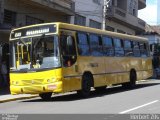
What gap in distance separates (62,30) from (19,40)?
1.91 meters

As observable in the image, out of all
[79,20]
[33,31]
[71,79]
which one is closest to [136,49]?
[71,79]

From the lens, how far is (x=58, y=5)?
3108 centimetres

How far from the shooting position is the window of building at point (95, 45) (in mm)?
20531

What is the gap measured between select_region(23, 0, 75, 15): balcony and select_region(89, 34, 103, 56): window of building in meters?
7.94

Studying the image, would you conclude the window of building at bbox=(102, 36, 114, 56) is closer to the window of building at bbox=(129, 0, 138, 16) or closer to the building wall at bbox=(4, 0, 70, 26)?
the building wall at bbox=(4, 0, 70, 26)

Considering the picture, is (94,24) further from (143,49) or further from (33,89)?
(33,89)

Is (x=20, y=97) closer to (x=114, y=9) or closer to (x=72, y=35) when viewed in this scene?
(x=72, y=35)

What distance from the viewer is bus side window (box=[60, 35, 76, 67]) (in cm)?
1795

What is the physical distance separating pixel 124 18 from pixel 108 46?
2626 cm

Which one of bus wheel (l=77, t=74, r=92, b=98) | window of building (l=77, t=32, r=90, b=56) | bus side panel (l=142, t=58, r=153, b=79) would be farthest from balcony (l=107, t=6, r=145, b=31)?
bus wheel (l=77, t=74, r=92, b=98)

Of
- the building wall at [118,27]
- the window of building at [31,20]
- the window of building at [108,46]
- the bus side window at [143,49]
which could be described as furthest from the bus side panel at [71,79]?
the building wall at [118,27]

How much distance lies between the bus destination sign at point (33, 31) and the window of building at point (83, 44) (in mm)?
1723

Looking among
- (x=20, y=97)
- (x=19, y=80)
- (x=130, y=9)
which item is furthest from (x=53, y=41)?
(x=130, y=9)

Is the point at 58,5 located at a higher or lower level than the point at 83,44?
higher
